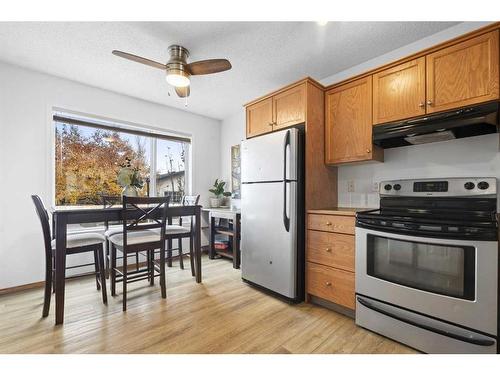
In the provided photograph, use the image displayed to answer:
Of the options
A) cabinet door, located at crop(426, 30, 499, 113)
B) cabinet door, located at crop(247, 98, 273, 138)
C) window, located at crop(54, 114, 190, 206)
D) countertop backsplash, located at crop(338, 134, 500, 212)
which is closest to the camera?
cabinet door, located at crop(426, 30, 499, 113)

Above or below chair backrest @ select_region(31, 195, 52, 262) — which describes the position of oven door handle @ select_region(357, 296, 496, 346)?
below

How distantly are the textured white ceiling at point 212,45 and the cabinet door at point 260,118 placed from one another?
39 centimetres

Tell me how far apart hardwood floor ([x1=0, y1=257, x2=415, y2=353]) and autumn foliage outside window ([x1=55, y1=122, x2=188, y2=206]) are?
127 centimetres

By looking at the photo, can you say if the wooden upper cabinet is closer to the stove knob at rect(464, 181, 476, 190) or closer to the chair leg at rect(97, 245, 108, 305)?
the stove knob at rect(464, 181, 476, 190)

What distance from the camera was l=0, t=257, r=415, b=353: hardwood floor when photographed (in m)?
1.64

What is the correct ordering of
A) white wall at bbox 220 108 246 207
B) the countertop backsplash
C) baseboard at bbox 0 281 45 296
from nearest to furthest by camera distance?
the countertop backsplash
baseboard at bbox 0 281 45 296
white wall at bbox 220 108 246 207

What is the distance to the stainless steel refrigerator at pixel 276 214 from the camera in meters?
2.29

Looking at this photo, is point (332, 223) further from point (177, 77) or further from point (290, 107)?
point (177, 77)

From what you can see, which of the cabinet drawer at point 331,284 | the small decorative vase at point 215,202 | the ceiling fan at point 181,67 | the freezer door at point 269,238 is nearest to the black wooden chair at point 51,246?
the freezer door at point 269,238

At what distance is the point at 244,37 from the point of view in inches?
85.5

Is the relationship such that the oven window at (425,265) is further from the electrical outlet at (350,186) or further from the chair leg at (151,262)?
the chair leg at (151,262)

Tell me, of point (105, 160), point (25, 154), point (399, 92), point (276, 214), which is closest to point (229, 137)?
point (105, 160)

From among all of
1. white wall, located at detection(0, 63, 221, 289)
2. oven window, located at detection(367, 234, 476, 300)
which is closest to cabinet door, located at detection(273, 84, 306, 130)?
oven window, located at detection(367, 234, 476, 300)

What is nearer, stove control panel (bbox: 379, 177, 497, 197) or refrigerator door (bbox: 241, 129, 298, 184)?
stove control panel (bbox: 379, 177, 497, 197)
